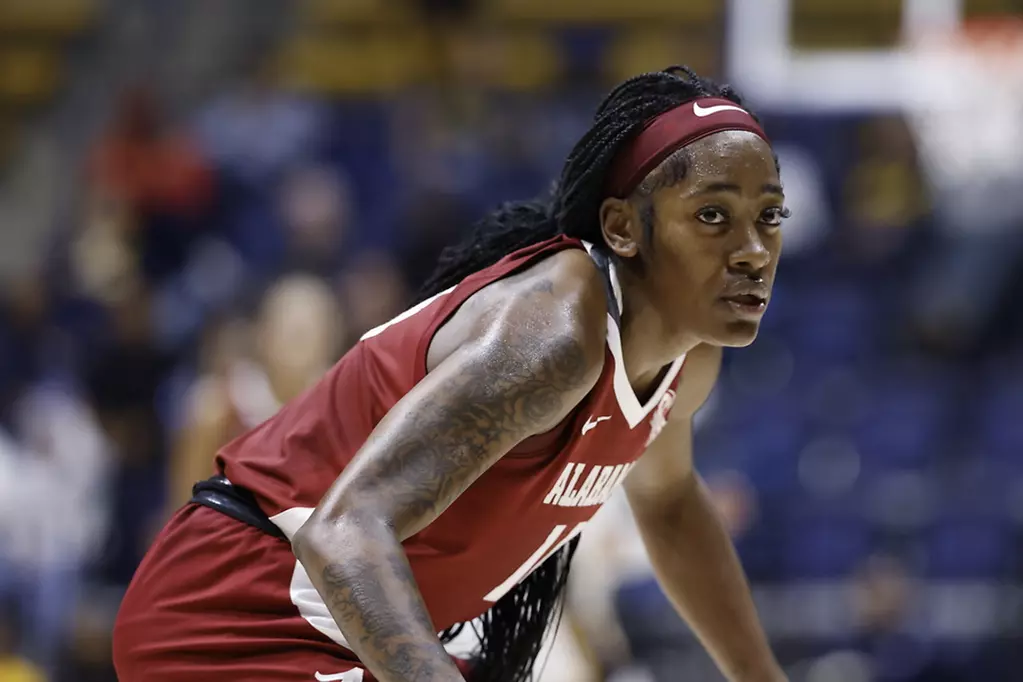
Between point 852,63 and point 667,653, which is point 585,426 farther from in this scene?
point 852,63

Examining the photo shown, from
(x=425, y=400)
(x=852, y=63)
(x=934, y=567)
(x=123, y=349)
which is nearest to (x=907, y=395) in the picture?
Answer: (x=934, y=567)

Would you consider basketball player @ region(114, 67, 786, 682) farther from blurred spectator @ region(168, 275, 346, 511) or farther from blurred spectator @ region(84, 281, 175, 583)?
blurred spectator @ region(84, 281, 175, 583)

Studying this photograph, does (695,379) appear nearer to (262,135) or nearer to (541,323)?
(541,323)

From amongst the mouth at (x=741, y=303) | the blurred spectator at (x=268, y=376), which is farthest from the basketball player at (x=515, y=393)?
the blurred spectator at (x=268, y=376)

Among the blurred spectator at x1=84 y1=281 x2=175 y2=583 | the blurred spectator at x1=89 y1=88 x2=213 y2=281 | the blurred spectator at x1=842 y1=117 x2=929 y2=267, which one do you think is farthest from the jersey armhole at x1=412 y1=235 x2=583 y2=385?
the blurred spectator at x1=842 y1=117 x2=929 y2=267

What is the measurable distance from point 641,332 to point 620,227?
0.57ft

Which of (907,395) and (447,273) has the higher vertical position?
(447,273)

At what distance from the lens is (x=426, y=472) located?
6.27 feet

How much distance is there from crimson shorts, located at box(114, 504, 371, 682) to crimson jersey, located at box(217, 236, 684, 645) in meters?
0.04

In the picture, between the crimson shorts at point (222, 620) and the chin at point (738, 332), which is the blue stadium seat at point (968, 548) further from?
the crimson shorts at point (222, 620)

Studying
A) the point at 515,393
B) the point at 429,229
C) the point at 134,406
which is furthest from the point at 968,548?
the point at 515,393

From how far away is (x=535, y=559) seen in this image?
2441 mm

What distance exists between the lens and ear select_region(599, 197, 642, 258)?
227cm

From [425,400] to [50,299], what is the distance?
624cm
